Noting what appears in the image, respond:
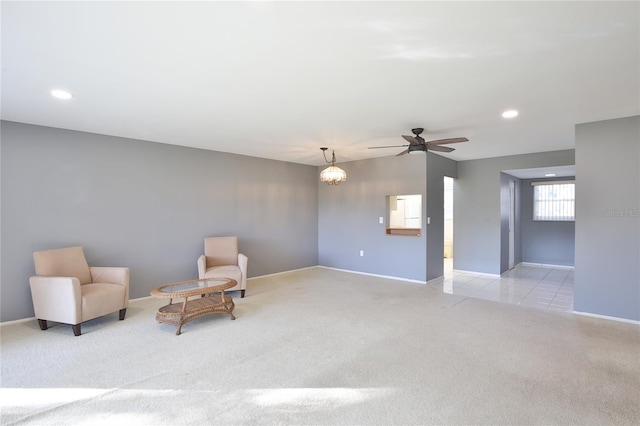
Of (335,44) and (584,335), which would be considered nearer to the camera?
(335,44)

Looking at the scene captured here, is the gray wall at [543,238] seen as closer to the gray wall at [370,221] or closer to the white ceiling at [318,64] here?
the gray wall at [370,221]

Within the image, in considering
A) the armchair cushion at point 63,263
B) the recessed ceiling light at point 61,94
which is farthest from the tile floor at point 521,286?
the recessed ceiling light at point 61,94

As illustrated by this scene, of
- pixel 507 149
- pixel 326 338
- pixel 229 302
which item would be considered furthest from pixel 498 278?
pixel 229 302

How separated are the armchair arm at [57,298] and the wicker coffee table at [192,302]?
770mm

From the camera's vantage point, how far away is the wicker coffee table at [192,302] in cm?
367

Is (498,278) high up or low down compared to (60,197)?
down

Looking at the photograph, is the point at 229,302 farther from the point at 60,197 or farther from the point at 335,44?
the point at 335,44

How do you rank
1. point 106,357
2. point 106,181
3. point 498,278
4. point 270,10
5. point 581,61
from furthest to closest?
point 498,278 → point 106,181 → point 106,357 → point 581,61 → point 270,10

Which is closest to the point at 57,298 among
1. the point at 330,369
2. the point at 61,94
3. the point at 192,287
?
the point at 192,287

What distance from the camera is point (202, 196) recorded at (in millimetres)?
5766

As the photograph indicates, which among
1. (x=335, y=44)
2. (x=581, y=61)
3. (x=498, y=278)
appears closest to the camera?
(x=335, y=44)

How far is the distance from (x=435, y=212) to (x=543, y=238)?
3.83m

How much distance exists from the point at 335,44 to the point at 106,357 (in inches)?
131

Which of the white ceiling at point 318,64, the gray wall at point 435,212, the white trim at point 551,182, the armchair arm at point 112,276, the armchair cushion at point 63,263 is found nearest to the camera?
the white ceiling at point 318,64
